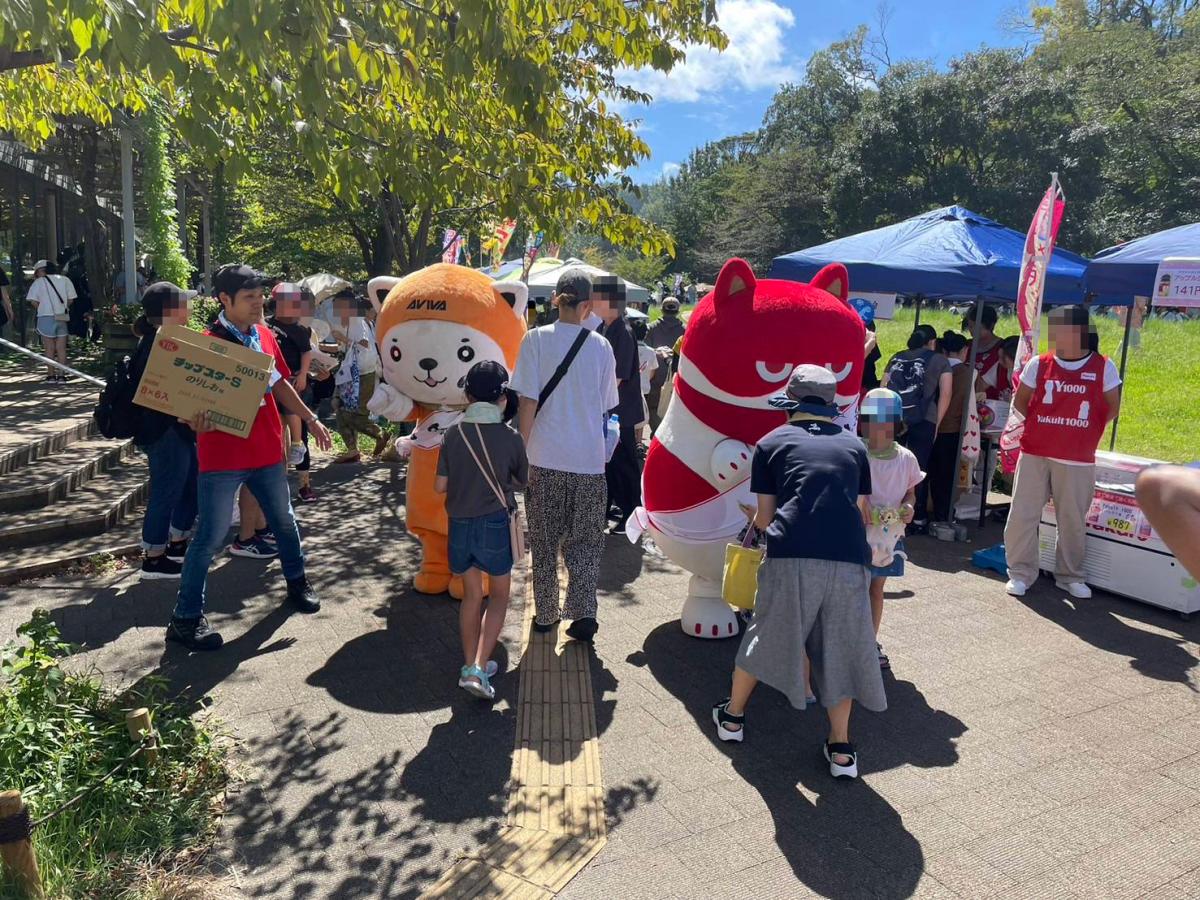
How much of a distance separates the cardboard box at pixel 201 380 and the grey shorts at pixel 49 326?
8.67 meters

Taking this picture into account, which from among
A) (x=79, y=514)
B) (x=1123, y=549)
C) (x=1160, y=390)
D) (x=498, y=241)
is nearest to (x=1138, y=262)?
(x=1123, y=549)

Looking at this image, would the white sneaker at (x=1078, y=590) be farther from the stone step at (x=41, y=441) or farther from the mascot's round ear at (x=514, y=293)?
the stone step at (x=41, y=441)

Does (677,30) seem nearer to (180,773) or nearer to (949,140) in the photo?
(180,773)

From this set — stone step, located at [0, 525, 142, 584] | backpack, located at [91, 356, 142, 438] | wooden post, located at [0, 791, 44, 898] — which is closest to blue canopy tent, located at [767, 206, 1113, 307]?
backpack, located at [91, 356, 142, 438]

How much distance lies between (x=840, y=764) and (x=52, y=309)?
39.0 feet

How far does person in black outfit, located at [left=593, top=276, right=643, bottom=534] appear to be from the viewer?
234 inches

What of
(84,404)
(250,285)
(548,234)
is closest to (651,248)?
(548,234)

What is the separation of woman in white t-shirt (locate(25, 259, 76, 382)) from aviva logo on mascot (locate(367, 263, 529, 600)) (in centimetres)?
836

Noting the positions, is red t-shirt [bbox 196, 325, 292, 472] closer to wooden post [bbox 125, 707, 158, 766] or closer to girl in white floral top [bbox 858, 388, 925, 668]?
wooden post [bbox 125, 707, 158, 766]

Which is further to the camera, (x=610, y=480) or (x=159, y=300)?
(x=610, y=480)

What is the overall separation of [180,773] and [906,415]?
6.13 meters

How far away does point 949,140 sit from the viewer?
37844mm

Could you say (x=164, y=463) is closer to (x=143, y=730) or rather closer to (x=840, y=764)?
(x=143, y=730)

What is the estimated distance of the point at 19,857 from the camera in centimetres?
238
